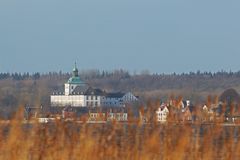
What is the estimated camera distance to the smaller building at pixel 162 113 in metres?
9.30

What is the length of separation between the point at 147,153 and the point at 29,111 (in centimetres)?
140

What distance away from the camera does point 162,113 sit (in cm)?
958

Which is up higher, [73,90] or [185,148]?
[73,90]

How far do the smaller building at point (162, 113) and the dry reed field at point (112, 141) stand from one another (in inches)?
4.1

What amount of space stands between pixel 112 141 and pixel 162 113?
0.78 metres

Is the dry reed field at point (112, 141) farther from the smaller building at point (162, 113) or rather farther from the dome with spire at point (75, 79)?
the dome with spire at point (75, 79)

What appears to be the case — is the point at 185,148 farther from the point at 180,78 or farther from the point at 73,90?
the point at 180,78

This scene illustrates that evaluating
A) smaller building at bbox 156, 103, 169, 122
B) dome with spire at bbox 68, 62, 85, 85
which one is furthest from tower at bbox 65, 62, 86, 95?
smaller building at bbox 156, 103, 169, 122

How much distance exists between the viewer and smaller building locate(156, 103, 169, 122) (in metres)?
9.30

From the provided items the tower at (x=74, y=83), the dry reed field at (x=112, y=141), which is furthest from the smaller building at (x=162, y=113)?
the tower at (x=74, y=83)

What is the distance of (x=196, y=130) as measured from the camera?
9.44 meters

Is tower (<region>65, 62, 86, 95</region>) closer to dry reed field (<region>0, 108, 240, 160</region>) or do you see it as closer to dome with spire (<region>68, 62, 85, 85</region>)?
dome with spire (<region>68, 62, 85, 85</region>)

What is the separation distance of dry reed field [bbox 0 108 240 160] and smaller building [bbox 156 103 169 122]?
0.10 meters

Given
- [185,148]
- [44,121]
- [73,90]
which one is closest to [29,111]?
[44,121]
